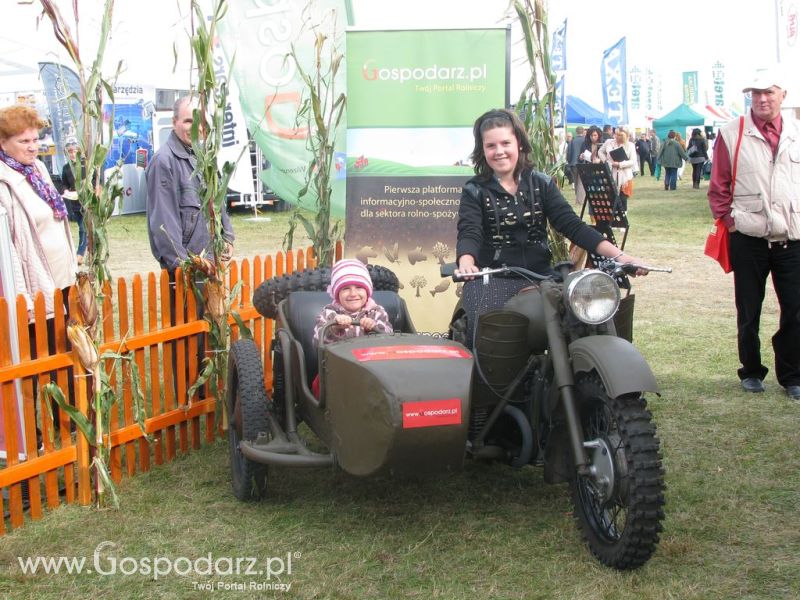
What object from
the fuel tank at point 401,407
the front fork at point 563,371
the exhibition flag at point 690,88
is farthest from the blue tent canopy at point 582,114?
the fuel tank at point 401,407

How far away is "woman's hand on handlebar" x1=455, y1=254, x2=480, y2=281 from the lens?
11.7 feet

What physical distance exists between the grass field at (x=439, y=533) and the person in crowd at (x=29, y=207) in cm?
117

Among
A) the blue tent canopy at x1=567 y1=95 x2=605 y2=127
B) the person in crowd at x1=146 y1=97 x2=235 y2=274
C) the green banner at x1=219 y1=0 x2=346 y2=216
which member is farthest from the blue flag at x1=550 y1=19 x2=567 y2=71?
the person in crowd at x1=146 y1=97 x2=235 y2=274

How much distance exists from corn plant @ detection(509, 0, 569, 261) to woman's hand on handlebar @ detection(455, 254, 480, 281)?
1765 mm

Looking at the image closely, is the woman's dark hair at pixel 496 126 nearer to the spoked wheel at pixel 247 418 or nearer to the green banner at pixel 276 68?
the spoked wheel at pixel 247 418

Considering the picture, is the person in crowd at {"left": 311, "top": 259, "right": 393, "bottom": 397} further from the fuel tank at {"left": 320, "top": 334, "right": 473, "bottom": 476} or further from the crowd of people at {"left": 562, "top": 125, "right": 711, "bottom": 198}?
the crowd of people at {"left": 562, "top": 125, "right": 711, "bottom": 198}

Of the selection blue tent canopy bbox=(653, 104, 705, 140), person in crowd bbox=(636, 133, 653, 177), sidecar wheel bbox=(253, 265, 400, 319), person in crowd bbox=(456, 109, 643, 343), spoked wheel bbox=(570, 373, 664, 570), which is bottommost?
spoked wheel bbox=(570, 373, 664, 570)

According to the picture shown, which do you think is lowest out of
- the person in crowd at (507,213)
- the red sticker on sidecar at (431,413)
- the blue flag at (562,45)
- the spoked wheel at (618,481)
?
the spoked wheel at (618,481)

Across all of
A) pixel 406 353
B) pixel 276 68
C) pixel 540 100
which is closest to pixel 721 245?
pixel 540 100

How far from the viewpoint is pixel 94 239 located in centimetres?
401

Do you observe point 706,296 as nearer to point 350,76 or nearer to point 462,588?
point 350,76

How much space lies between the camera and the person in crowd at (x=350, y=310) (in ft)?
13.1

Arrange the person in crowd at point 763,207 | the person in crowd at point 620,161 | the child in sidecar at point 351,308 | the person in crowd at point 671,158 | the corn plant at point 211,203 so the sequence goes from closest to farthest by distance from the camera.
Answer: the child in sidecar at point 351,308
the corn plant at point 211,203
the person in crowd at point 763,207
the person in crowd at point 620,161
the person in crowd at point 671,158

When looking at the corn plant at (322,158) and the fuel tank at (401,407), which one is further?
the corn plant at (322,158)
